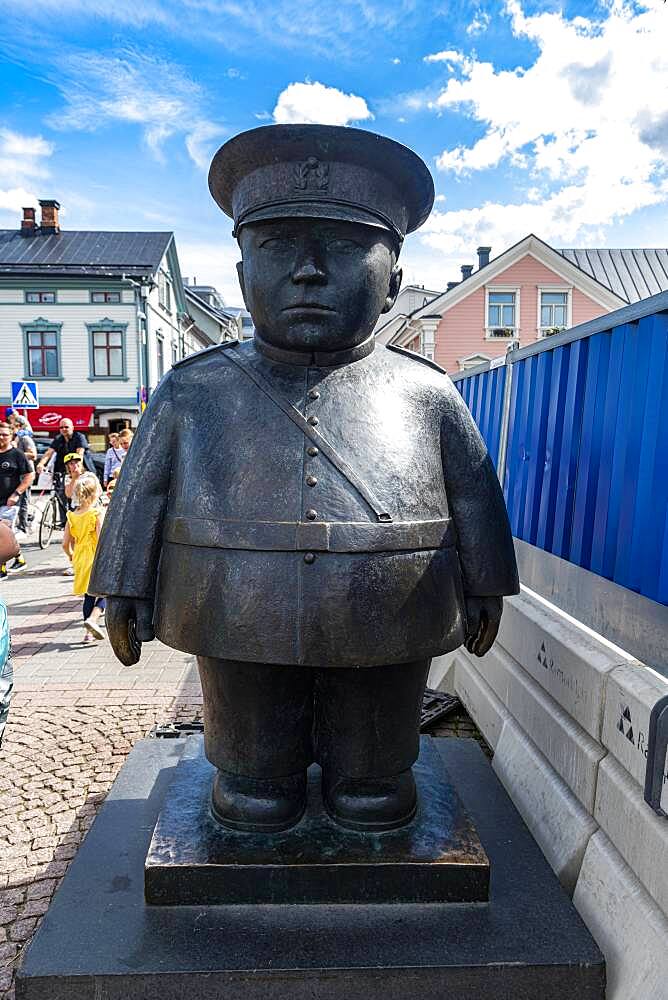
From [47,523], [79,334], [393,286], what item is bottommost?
[47,523]

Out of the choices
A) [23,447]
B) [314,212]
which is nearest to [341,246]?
[314,212]

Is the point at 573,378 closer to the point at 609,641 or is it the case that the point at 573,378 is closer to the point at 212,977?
the point at 609,641

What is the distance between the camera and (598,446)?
2.66 metres

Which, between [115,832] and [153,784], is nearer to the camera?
[115,832]

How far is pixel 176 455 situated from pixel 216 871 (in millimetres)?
1163

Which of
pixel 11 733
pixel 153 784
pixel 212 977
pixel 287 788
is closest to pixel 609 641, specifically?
pixel 287 788

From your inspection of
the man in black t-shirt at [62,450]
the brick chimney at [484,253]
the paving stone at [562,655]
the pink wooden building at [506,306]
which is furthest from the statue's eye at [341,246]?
the brick chimney at [484,253]

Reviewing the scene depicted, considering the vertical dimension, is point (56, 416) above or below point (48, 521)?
above

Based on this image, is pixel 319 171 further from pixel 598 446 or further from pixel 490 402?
pixel 490 402

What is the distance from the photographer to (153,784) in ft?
9.32

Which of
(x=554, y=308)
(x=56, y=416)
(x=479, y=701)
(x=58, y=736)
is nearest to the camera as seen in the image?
(x=479, y=701)

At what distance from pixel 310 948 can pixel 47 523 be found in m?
9.46

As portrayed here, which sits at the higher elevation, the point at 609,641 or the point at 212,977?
the point at 609,641

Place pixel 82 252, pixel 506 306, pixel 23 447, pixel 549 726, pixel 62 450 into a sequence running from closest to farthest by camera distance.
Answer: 1. pixel 549 726
2. pixel 23 447
3. pixel 62 450
4. pixel 506 306
5. pixel 82 252
